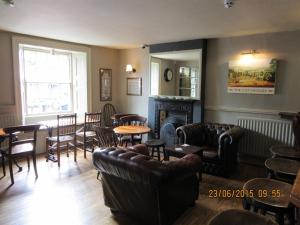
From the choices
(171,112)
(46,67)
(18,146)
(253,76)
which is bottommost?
(18,146)

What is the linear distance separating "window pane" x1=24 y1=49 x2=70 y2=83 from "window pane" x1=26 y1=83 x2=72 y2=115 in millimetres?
145

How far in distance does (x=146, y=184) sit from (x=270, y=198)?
Answer: 1066 millimetres

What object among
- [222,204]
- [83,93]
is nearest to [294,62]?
[222,204]

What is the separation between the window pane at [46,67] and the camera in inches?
189

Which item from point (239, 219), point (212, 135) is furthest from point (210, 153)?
point (239, 219)

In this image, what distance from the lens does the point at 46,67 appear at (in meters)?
5.11

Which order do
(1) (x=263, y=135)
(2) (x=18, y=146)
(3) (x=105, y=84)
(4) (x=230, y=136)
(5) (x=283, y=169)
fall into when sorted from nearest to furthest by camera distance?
(5) (x=283, y=169), (4) (x=230, y=136), (2) (x=18, y=146), (1) (x=263, y=135), (3) (x=105, y=84)

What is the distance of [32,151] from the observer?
11.9ft

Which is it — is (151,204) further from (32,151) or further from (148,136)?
(148,136)

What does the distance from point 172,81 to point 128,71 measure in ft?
4.46

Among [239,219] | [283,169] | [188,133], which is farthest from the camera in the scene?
[188,133]

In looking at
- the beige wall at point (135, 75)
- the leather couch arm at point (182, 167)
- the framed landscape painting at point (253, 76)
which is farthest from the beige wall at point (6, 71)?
the framed landscape painting at point (253, 76)

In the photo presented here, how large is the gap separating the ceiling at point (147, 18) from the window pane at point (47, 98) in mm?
1176

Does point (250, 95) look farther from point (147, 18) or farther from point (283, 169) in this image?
point (147, 18)
